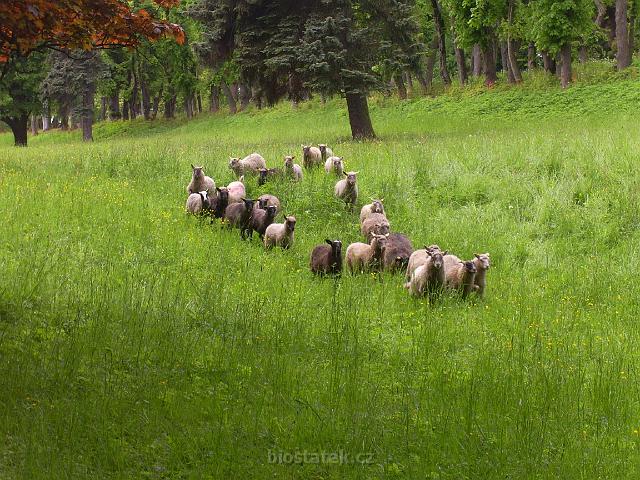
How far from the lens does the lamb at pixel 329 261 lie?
12641 mm

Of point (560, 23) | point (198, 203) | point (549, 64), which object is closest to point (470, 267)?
point (198, 203)

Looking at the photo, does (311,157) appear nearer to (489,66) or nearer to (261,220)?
(261,220)

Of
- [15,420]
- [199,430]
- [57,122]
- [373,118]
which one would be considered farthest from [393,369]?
[57,122]

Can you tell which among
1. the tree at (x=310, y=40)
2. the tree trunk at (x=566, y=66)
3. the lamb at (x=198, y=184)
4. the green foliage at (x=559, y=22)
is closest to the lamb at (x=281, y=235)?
the lamb at (x=198, y=184)

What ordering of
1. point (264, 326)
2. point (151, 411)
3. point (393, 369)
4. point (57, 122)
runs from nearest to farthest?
1. point (151, 411)
2. point (393, 369)
3. point (264, 326)
4. point (57, 122)

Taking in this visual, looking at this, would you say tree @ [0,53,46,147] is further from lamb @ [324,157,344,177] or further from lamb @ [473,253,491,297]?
lamb @ [473,253,491,297]

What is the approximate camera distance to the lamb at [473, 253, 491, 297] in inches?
456

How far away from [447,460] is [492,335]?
3.68 meters

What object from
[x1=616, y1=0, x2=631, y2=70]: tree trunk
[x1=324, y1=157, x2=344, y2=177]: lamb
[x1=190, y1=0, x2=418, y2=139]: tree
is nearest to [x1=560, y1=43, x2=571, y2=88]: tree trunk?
[x1=616, y1=0, x2=631, y2=70]: tree trunk

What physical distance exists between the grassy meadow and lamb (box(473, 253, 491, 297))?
23cm

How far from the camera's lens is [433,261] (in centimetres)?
1105

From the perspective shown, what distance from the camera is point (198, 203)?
16.4 m

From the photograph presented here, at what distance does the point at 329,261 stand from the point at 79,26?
587 cm

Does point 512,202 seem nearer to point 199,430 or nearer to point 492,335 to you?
point 492,335
